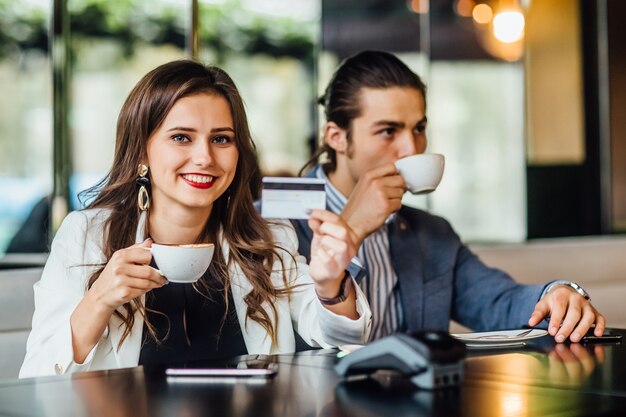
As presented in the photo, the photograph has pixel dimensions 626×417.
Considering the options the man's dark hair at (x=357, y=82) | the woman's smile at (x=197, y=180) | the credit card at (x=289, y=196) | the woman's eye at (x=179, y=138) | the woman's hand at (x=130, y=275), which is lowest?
the woman's hand at (x=130, y=275)

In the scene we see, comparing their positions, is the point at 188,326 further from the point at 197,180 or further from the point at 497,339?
the point at 497,339

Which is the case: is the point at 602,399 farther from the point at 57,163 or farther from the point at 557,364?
the point at 57,163

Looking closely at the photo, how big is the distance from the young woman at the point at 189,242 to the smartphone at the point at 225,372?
0.46m

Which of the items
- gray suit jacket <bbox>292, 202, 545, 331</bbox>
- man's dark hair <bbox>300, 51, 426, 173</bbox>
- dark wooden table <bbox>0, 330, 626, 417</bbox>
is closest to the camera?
dark wooden table <bbox>0, 330, 626, 417</bbox>

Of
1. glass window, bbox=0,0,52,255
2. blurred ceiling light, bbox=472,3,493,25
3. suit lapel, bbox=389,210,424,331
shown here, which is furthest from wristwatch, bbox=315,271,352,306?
glass window, bbox=0,0,52,255

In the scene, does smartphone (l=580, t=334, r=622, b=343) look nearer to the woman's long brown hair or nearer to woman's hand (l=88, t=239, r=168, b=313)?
the woman's long brown hair

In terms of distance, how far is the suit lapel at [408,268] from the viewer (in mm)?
2324

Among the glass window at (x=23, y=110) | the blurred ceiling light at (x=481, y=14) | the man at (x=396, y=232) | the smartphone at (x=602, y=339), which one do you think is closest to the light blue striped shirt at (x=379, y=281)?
the man at (x=396, y=232)

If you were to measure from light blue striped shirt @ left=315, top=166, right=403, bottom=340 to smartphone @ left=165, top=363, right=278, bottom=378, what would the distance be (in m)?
1.00

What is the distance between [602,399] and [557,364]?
290mm

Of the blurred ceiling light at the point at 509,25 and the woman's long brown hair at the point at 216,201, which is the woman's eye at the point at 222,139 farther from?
the blurred ceiling light at the point at 509,25

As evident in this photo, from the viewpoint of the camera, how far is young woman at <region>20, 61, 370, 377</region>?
179cm

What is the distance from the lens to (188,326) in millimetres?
1898

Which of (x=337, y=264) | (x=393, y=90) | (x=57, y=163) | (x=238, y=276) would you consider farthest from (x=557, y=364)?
(x=57, y=163)
